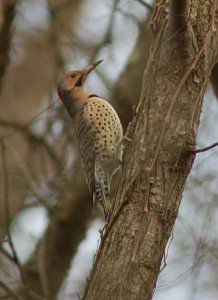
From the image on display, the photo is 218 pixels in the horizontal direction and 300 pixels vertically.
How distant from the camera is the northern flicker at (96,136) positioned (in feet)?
20.0

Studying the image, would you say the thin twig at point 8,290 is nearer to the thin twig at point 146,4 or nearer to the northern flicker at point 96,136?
the northern flicker at point 96,136

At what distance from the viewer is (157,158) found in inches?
152

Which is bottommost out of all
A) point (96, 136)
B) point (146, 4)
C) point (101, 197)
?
point (101, 197)

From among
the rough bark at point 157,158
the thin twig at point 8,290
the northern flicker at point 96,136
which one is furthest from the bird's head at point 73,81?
the rough bark at point 157,158

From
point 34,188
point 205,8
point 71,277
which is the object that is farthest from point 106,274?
point 71,277

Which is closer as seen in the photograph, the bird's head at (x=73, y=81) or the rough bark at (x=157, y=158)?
the rough bark at (x=157, y=158)

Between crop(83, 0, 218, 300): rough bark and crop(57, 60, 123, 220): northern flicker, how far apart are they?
1.75 meters

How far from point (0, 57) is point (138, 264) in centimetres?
282

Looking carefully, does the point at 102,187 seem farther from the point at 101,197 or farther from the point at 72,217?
the point at 72,217

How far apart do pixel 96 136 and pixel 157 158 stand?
2.49 m

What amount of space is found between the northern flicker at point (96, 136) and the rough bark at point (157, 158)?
68.8 inches

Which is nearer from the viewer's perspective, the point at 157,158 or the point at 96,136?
the point at 157,158

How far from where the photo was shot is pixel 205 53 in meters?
4.13

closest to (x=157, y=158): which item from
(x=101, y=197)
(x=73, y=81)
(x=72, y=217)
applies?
(x=101, y=197)
